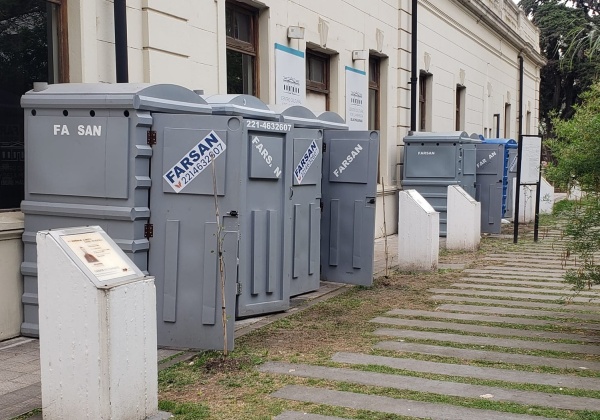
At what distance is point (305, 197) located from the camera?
28.1 feet

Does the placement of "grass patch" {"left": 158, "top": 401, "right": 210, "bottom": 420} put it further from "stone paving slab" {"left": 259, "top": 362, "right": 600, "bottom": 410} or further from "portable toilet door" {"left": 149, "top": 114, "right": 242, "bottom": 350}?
"portable toilet door" {"left": 149, "top": 114, "right": 242, "bottom": 350}

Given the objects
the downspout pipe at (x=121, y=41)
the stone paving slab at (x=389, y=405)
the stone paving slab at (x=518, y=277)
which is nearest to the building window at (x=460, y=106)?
the stone paving slab at (x=518, y=277)

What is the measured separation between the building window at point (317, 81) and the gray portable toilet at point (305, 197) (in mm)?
4635


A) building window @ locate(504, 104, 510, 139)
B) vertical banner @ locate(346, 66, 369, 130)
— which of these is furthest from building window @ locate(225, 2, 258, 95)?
building window @ locate(504, 104, 510, 139)

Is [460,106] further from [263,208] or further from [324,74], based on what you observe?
[263,208]

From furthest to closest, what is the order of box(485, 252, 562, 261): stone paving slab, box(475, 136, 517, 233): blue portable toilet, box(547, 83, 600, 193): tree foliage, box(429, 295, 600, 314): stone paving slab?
box(475, 136, 517, 233): blue portable toilet → box(485, 252, 562, 261): stone paving slab → box(429, 295, 600, 314): stone paving slab → box(547, 83, 600, 193): tree foliage

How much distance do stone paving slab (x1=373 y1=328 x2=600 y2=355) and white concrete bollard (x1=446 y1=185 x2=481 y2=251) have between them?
617 cm

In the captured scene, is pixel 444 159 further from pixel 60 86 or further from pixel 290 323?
pixel 60 86

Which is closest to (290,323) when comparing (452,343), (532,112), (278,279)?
(278,279)

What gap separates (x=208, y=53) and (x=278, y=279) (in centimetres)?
364

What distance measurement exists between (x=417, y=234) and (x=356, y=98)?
16.9ft

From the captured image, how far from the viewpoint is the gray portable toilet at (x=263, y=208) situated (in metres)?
7.15

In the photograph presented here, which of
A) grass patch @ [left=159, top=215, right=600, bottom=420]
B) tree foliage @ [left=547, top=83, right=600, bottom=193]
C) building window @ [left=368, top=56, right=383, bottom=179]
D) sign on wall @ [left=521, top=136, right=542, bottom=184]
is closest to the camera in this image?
grass patch @ [left=159, top=215, right=600, bottom=420]

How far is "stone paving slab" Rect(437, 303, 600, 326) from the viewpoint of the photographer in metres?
7.81
